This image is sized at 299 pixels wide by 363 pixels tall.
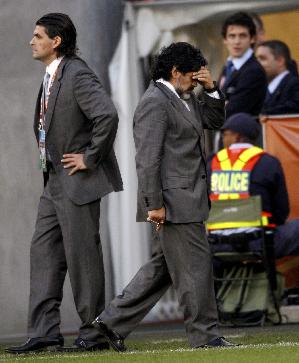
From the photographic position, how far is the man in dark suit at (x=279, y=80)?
13.0 m

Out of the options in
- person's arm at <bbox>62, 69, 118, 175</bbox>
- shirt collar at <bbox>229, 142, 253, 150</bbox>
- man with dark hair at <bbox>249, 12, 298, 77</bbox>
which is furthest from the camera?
man with dark hair at <bbox>249, 12, 298, 77</bbox>

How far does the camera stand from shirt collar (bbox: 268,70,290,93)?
13.1 m

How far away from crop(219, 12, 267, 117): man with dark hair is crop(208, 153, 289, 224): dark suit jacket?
0.99 m

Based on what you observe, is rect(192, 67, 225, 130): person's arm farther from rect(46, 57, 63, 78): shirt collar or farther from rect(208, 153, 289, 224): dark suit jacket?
rect(208, 153, 289, 224): dark suit jacket

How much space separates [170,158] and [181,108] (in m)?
0.32

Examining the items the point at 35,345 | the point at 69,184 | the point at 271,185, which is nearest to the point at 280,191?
the point at 271,185

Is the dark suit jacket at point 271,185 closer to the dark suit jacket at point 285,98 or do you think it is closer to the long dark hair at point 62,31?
the dark suit jacket at point 285,98

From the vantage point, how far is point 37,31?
9945 millimetres

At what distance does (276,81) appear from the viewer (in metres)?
13.2

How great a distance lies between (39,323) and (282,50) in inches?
166

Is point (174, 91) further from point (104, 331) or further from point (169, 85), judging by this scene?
point (104, 331)

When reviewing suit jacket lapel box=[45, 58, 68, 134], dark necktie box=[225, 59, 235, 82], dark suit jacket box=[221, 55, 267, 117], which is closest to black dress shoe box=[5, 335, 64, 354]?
suit jacket lapel box=[45, 58, 68, 134]

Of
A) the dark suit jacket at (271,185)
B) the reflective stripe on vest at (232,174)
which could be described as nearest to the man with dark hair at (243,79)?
the reflective stripe on vest at (232,174)

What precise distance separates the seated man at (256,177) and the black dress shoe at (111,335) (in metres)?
2.90
